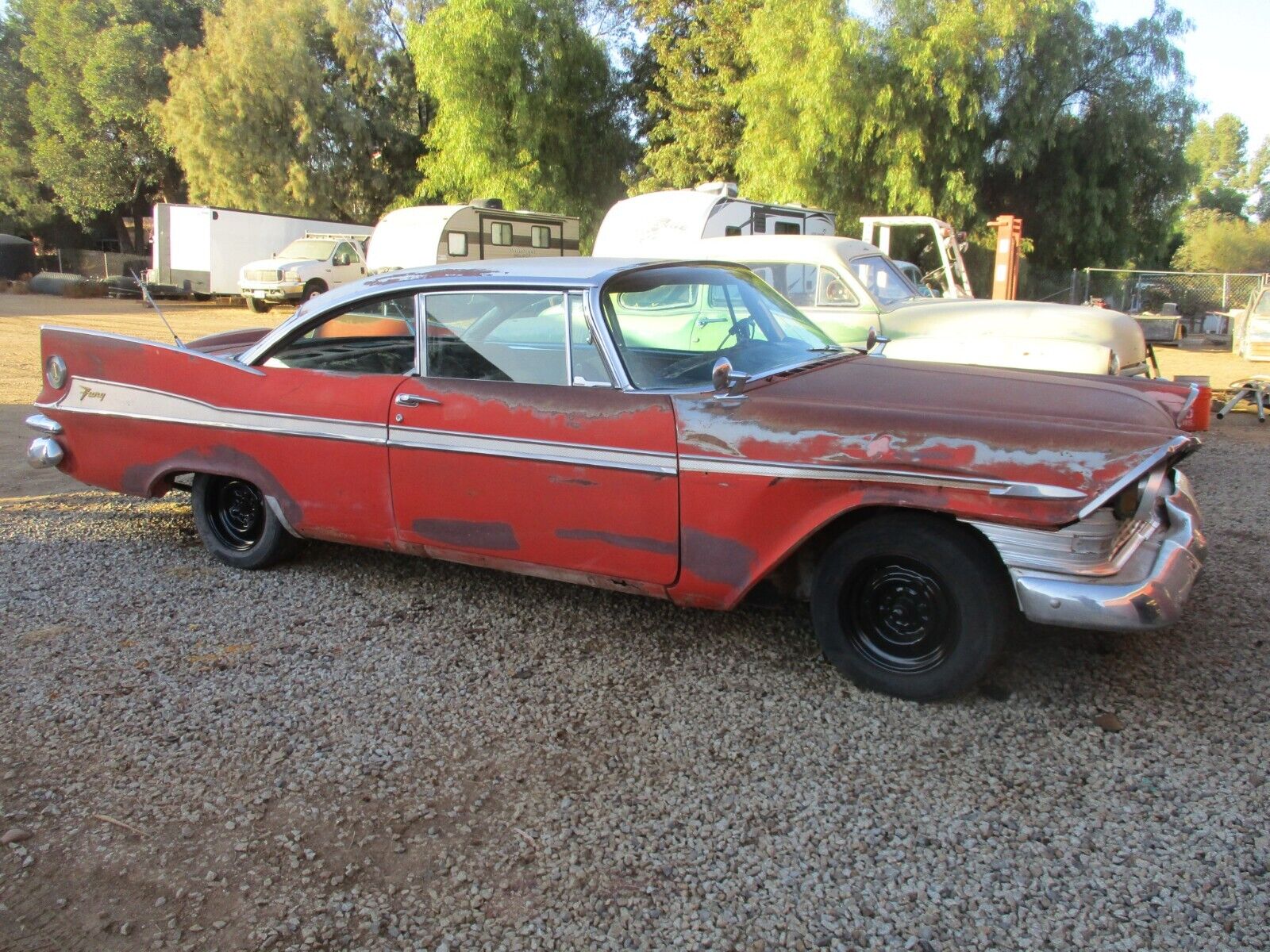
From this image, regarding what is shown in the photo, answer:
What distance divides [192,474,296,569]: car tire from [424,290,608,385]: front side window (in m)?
1.34

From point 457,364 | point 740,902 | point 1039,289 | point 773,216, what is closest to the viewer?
point 740,902

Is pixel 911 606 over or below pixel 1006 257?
below

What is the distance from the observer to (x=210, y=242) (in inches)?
928

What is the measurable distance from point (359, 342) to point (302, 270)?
62.8 feet

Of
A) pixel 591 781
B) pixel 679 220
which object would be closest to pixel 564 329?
pixel 591 781

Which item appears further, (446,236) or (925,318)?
(446,236)

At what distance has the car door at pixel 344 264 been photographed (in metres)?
23.0

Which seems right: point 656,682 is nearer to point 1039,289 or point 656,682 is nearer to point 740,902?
point 740,902

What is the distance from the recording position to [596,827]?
272 centimetres

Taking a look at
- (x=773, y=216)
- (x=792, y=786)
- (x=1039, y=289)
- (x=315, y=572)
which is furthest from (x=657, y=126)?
(x=792, y=786)

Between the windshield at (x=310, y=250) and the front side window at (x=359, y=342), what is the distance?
64.2 ft

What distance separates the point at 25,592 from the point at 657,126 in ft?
79.2

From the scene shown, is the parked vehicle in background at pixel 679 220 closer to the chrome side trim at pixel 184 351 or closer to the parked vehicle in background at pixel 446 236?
the parked vehicle in background at pixel 446 236

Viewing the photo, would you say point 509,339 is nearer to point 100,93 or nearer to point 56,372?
point 56,372
